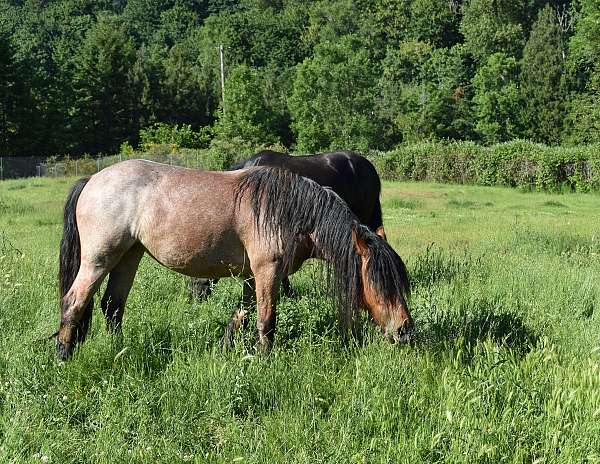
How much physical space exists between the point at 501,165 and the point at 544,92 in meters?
28.2

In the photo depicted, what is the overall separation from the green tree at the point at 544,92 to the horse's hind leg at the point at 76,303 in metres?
52.1

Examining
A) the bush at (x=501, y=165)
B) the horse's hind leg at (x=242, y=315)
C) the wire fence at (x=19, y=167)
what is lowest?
the wire fence at (x=19, y=167)

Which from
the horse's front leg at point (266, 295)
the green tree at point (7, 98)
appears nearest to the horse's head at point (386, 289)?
the horse's front leg at point (266, 295)

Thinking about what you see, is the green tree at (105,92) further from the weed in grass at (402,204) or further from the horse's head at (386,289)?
the horse's head at (386,289)

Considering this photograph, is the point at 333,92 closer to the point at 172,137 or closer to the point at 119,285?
the point at 172,137

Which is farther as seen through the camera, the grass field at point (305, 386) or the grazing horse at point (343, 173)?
the grazing horse at point (343, 173)

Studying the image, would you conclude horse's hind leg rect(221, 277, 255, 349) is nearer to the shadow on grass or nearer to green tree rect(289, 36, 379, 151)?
the shadow on grass

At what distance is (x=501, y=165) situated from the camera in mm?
28656

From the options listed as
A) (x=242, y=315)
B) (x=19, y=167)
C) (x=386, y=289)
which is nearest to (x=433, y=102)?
(x=19, y=167)

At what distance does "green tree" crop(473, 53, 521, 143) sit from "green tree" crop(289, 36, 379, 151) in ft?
32.2

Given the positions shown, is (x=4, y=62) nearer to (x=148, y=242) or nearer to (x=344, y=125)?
(x=344, y=125)

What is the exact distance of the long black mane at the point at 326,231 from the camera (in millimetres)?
4273

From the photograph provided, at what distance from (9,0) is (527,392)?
456ft

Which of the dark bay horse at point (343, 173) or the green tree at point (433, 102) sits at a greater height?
the dark bay horse at point (343, 173)
